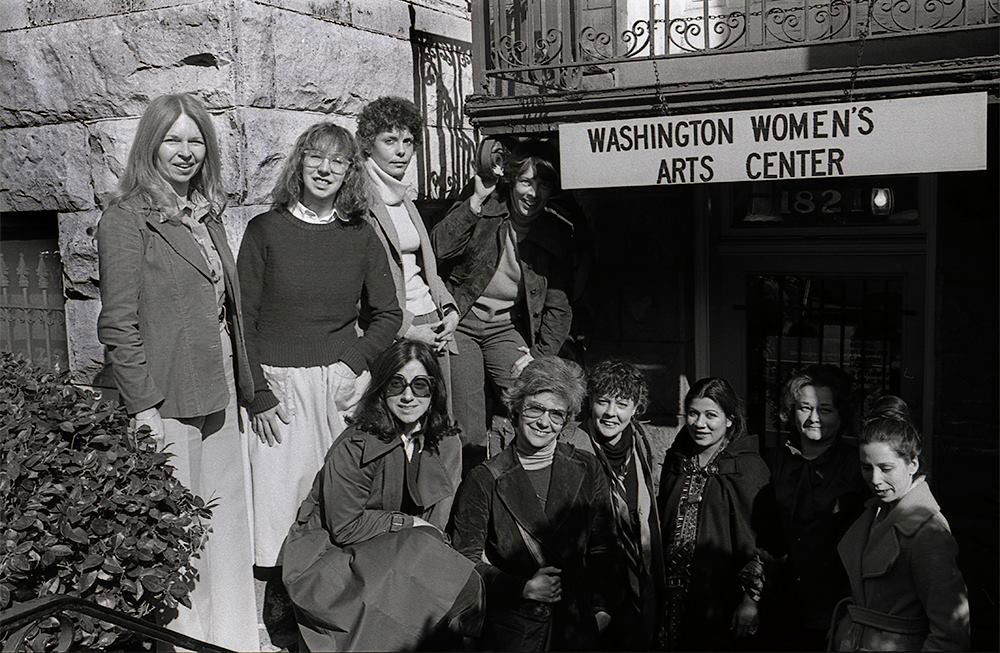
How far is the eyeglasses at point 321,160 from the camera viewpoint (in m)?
4.82

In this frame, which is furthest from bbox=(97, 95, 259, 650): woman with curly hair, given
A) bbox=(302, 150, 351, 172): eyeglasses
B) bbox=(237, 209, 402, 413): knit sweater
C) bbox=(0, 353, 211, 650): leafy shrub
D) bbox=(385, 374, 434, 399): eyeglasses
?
bbox=(385, 374, 434, 399): eyeglasses

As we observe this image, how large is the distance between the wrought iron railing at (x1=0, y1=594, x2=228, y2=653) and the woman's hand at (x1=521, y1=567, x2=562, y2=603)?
1.20 meters

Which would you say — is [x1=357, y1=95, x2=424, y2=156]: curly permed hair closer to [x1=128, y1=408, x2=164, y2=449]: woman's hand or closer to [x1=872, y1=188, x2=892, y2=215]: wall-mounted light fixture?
[x1=128, y1=408, x2=164, y2=449]: woman's hand

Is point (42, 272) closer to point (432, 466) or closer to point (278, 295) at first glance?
point (278, 295)

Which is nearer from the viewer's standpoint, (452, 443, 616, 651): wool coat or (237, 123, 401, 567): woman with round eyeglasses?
(452, 443, 616, 651): wool coat

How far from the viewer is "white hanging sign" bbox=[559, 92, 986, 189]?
470cm

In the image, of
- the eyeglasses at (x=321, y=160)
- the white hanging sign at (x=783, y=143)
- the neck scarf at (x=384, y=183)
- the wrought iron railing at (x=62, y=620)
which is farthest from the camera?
the neck scarf at (x=384, y=183)

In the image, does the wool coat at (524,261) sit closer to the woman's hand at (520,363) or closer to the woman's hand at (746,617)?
the woman's hand at (520,363)

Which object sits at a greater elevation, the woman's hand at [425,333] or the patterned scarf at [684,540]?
the woman's hand at [425,333]

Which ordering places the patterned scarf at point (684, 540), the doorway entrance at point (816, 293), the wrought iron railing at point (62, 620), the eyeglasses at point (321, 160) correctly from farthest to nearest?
the doorway entrance at point (816, 293)
the eyeglasses at point (321, 160)
the patterned scarf at point (684, 540)
the wrought iron railing at point (62, 620)

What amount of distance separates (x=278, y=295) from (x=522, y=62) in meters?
1.91

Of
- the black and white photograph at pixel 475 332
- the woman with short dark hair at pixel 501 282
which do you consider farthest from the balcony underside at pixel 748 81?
the woman with short dark hair at pixel 501 282

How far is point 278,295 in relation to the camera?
493cm

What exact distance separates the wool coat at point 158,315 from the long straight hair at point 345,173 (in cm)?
57
